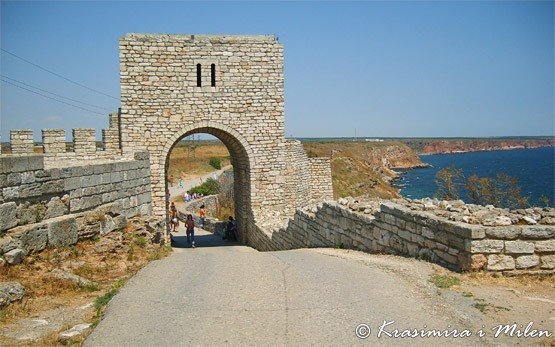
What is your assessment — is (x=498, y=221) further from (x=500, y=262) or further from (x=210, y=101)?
(x=210, y=101)

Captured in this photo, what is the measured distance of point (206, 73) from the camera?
1658 centimetres

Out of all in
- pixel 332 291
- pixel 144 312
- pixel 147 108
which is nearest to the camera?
pixel 144 312

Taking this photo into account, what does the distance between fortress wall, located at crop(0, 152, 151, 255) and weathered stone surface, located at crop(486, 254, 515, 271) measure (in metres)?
7.36

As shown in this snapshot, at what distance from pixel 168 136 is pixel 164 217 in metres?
2.76

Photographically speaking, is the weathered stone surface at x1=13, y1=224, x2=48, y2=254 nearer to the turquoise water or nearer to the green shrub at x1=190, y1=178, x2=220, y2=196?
the green shrub at x1=190, y1=178, x2=220, y2=196

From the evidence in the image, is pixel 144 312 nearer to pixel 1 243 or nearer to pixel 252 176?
pixel 1 243

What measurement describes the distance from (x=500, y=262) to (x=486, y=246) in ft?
1.03

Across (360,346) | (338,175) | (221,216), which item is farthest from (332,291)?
(338,175)

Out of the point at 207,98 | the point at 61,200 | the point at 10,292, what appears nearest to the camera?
the point at 10,292

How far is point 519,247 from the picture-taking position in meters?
7.15

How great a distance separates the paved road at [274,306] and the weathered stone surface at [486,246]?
2.74 feet

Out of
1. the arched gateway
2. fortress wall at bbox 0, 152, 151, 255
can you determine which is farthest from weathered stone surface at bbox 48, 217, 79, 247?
the arched gateway

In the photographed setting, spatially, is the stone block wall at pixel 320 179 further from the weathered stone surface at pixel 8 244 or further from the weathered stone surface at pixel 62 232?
the weathered stone surface at pixel 8 244

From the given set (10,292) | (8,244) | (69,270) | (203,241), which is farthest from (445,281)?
(203,241)
